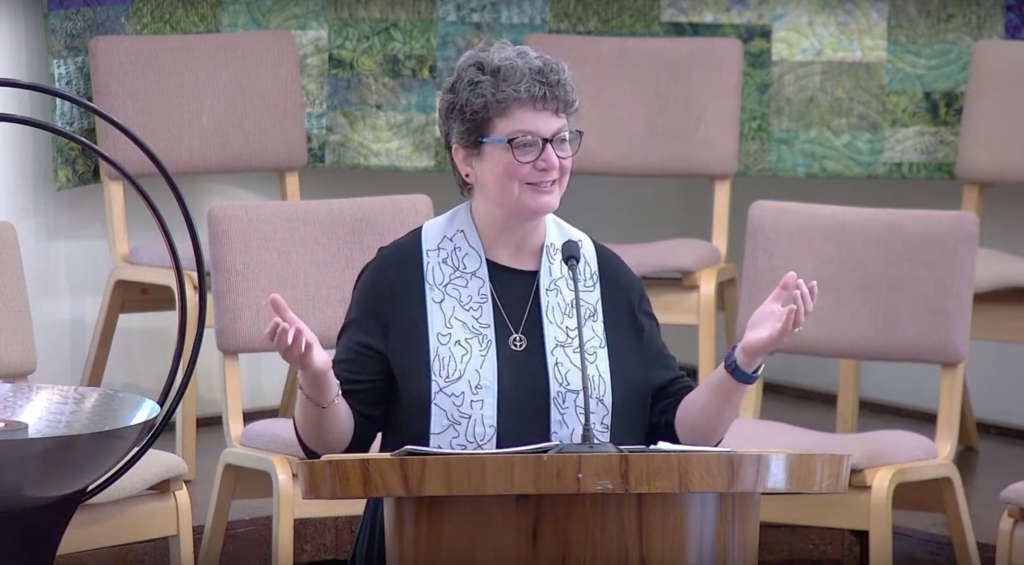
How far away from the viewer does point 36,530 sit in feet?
4.56

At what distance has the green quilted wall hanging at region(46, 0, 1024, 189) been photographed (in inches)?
150

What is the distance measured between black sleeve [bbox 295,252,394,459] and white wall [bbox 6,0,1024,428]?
5.74 feet

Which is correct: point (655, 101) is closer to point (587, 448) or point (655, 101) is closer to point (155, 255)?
point (155, 255)

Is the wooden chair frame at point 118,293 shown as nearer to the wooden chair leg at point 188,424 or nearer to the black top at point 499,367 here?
the wooden chair leg at point 188,424

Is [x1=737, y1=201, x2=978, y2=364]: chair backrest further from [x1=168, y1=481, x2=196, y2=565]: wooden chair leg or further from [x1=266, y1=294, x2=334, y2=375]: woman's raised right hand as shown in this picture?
[x1=266, y1=294, x2=334, y2=375]: woman's raised right hand

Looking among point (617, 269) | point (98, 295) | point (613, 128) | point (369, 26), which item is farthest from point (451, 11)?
point (617, 269)

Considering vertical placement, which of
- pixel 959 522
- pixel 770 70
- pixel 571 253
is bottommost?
pixel 959 522

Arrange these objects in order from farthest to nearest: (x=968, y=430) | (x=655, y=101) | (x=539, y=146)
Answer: (x=968, y=430), (x=655, y=101), (x=539, y=146)

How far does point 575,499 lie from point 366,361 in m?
0.65

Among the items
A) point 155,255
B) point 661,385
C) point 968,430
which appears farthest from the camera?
point 968,430

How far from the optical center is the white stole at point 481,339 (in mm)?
2035

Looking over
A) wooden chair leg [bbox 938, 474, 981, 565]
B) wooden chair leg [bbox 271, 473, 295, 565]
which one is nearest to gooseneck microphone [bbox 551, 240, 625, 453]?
wooden chair leg [bbox 271, 473, 295, 565]

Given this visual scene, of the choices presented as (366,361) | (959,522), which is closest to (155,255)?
(366,361)

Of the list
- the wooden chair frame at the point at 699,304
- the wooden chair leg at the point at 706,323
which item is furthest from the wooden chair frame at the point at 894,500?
the wooden chair leg at the point at 706,323
